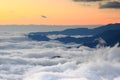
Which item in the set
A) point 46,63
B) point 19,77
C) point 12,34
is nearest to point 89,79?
point 19,77

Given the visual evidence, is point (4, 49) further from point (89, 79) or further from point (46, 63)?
point (89, 79)

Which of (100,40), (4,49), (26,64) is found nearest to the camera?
(26,64)

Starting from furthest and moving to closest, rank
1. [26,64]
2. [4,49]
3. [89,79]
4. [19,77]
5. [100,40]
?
1. [4,49]
2. [100,40]
3. [26,64]
4. [19,77]
5. [89,79]

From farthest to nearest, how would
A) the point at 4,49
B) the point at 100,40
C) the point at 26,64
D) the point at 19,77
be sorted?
the point at 4,49
the point at 100,40
the point at 26,64
the point at 19,77

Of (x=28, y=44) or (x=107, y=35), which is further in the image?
(x=28, y=44)

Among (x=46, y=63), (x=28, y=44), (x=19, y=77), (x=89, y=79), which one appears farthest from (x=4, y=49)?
(x=89, y=79)

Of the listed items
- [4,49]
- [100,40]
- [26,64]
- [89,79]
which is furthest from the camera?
[4,49]

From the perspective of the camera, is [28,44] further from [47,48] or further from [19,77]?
[19,77]

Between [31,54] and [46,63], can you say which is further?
[31,54]

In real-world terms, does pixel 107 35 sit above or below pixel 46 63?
above
